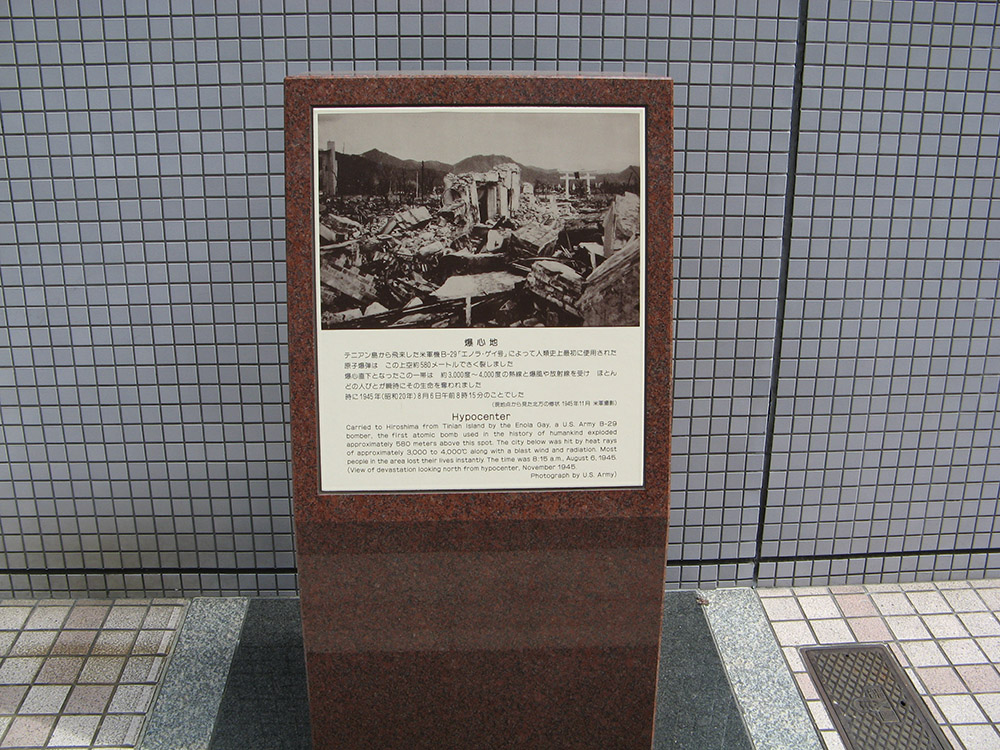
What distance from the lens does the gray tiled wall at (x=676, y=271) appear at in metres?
2.70

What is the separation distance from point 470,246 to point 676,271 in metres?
1.10

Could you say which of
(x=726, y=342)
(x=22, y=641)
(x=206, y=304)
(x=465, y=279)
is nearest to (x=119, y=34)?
(x=206, y=304)

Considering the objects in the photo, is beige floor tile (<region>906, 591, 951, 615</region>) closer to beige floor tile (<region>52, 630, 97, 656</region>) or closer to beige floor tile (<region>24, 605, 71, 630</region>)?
beige floor tile (<region>52, 630, 97, 656</region>)

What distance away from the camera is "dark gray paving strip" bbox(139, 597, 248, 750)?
248 cm

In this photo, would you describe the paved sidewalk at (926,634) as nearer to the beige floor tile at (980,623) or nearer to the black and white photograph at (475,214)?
the beige floor tile at (980,623)

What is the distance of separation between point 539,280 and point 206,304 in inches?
55.4

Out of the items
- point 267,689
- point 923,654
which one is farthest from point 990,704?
point 267,689

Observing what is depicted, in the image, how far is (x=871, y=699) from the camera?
2.62m

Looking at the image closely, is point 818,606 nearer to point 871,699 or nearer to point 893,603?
point 893,603

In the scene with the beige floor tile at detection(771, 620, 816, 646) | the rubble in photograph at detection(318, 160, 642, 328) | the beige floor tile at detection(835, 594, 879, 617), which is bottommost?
the beige floor tile at detection(771, 620, 816, 646)

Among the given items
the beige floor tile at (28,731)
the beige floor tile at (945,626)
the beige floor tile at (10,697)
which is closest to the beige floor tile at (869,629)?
the beige floor tile at (945,626)

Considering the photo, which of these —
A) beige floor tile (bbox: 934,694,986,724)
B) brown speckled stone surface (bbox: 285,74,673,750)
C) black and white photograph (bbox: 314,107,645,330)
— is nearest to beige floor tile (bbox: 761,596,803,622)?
beige floor tile (bbox: 934,694,986,724)

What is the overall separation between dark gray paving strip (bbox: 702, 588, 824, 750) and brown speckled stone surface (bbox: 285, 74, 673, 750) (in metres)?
0.43

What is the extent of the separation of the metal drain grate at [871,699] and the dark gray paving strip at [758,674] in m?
0.11
